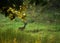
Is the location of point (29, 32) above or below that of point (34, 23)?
below

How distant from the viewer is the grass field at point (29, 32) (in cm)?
350

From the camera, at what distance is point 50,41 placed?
3.49 meters

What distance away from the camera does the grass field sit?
138 inches

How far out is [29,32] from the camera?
11.7 feet

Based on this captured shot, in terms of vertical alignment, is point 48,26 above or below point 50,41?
above

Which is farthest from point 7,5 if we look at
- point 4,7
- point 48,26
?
point 48,26

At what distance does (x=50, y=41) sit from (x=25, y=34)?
1.57 feet

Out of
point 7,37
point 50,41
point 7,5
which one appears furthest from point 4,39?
point 50,41

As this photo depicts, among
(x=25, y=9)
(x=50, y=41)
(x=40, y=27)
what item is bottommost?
(x=50, y=41)

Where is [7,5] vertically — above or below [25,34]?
above

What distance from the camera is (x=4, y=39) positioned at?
12.1 ft

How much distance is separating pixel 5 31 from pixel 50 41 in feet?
2.87

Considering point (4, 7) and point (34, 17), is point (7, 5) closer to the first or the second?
point (4, 7)

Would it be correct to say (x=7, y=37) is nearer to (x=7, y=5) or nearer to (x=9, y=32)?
(x=9, y=32)
